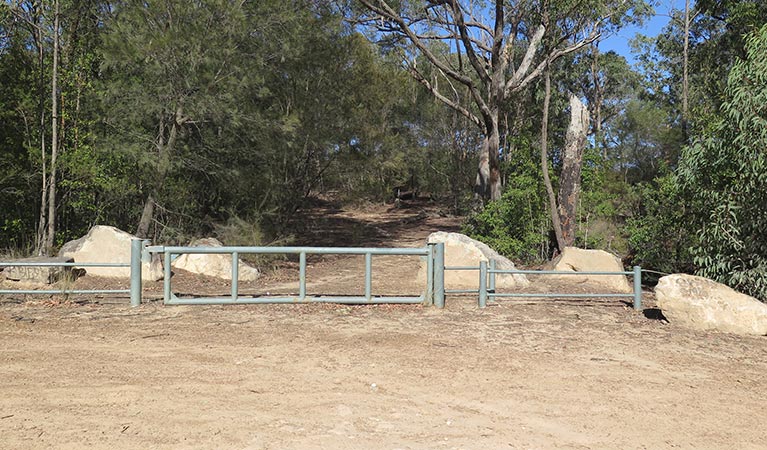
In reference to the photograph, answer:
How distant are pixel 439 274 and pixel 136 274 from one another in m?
4.38

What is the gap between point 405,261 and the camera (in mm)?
18844

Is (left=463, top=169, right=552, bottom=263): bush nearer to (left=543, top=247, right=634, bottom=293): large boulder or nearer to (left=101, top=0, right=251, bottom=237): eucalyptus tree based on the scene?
(left=543, top=247, right=634, bottom=293): large boulder

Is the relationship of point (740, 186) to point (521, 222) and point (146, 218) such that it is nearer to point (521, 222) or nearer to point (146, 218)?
point (521, 222)

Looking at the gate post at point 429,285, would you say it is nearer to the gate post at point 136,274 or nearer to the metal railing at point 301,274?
the metal railing at point 301,274

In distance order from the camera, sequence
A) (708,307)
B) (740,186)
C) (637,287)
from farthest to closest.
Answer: (740,186) < (637,287) < (708,307)

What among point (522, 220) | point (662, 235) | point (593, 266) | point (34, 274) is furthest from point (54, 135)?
point (662, 235)

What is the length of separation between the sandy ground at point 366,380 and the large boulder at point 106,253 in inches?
145

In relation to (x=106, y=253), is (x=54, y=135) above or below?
above

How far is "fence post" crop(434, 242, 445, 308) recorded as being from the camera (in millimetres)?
8641

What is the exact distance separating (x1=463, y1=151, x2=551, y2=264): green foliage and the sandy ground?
28.0 ft

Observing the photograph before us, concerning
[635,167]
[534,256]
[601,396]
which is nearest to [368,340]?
[601,396]

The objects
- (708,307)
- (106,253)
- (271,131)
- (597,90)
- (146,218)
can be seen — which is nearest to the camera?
(708,307)

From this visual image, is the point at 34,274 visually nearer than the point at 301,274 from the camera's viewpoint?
No

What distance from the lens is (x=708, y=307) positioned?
26.2 feet
